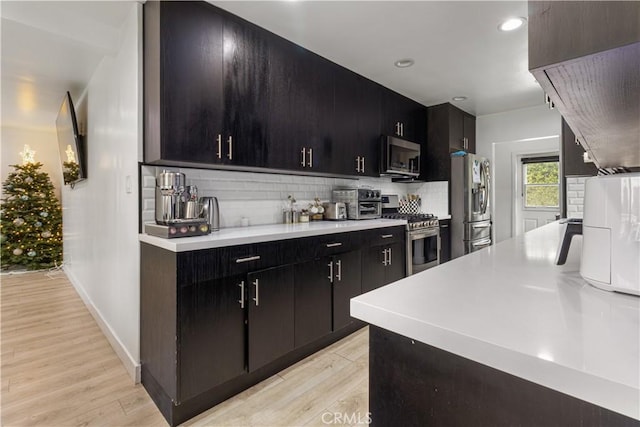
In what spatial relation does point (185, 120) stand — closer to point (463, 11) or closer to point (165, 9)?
point (165, 9)

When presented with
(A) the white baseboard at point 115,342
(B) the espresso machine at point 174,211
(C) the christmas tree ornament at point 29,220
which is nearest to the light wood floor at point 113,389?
(A) the white baseboard at point 115,342

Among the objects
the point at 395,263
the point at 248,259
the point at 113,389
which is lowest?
the point at 113,389

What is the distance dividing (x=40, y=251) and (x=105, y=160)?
3856 millimetres

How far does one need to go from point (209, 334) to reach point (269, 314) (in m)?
0.40

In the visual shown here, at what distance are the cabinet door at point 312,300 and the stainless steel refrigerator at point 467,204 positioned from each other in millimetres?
2411

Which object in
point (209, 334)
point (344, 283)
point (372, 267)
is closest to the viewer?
point (209, 334)

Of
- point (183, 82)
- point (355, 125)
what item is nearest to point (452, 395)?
point (183, 82)

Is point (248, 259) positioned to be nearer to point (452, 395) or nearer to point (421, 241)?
point (452, 395)

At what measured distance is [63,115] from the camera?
3580 mm

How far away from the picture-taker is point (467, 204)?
4090 millimetres

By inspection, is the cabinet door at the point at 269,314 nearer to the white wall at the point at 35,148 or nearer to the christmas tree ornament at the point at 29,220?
the christmas tree ornament at the point at 29,220

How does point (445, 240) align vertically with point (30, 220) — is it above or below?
below

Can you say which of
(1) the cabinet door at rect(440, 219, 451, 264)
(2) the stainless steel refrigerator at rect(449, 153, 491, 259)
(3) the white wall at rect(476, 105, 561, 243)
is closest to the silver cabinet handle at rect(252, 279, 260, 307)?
(1) the cabinet door at rect(440, 219, 451, 264)

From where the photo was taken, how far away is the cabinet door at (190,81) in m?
1.85
